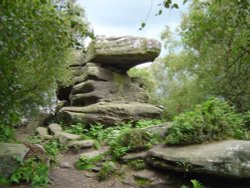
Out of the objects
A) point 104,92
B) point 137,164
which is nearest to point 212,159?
point 137,164

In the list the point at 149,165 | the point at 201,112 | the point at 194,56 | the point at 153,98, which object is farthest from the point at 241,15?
the point at 153,98

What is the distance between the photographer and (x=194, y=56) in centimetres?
1930

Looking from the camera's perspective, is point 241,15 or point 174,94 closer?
point 241,15

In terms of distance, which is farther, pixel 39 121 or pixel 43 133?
pixel 39 121

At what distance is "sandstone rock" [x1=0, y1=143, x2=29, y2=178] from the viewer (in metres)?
7.75

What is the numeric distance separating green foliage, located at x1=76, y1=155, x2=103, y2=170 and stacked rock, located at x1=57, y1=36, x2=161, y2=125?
17.7 feet

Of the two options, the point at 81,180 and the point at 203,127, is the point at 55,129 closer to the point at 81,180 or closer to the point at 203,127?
the point at 81,180

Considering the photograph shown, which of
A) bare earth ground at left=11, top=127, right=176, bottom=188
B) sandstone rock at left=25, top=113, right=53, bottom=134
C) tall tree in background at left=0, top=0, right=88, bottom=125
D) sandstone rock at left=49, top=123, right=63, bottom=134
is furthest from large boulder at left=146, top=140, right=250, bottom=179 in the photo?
sandstone rock at left=25, top=113, right=53, bottom=134

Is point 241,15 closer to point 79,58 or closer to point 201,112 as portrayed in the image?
point 201,112

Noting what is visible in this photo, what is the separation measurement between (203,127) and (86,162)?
11.7 feet

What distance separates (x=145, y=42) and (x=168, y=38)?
8.63 m

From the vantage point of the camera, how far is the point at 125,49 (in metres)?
16.8

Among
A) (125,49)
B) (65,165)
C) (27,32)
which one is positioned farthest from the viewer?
(125,49)

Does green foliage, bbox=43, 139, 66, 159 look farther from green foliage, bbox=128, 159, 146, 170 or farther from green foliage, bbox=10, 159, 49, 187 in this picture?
green foliage, bbox=128, 159, 146, 170
